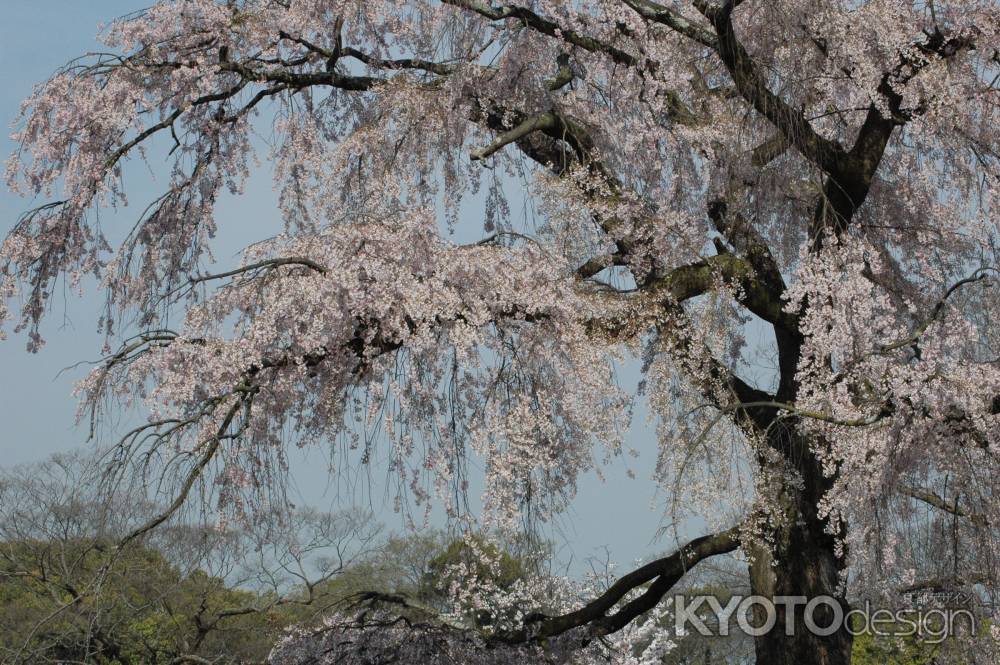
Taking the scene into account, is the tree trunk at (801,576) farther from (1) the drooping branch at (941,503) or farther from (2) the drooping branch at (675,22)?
(2) the drooping branch at (675,22)

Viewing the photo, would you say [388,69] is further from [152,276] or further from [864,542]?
[864,542]

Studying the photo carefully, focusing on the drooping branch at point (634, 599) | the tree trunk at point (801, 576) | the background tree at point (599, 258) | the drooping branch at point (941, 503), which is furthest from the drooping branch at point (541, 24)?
the drooping branch at point (634, 599)

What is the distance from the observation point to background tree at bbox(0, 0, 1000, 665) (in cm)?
561

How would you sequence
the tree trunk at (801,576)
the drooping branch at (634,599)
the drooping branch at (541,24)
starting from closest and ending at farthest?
1. the tree trunk at (801,576)
2. the drooping branch at (541,24)
3. the drooping branch at (634,599)

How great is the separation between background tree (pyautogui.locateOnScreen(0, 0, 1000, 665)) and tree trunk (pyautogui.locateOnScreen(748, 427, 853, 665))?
0.07 ft

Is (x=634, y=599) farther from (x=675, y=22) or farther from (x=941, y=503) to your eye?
(x=675, y=22)

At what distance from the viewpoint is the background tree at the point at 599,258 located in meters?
5.61

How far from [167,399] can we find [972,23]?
18.0 feet

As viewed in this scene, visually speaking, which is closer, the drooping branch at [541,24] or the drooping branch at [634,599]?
the drooping branch at [541,24]

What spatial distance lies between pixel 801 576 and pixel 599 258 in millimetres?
2569

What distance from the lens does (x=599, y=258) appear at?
280 inches

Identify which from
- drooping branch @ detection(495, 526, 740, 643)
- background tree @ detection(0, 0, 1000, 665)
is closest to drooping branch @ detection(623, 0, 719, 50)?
background tree @ detection(0, 0, 1000, 665)

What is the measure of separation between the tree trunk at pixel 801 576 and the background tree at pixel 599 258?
0.02 meters

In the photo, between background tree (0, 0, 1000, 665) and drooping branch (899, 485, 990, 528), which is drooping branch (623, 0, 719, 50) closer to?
background tree (0, 0, 1000, 665)
